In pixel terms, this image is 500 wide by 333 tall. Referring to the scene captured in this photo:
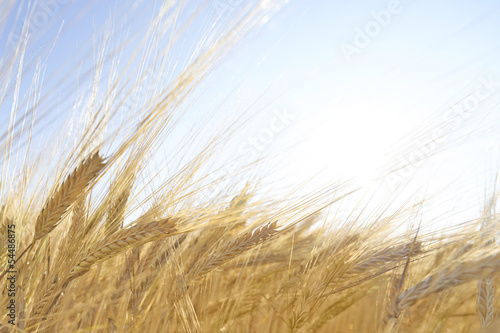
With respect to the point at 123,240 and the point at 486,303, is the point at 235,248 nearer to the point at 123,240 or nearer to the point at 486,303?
the point at 123,240

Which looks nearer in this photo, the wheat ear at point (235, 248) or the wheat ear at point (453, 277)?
the wheat ear at point (453, 277)

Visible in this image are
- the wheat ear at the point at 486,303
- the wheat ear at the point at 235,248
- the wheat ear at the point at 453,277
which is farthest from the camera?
the wheat ear at the point at 235,248

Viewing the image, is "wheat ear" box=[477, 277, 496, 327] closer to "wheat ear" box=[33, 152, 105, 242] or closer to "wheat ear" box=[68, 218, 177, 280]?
Result: "wheat ear" box=[68, 218, 177, 280]

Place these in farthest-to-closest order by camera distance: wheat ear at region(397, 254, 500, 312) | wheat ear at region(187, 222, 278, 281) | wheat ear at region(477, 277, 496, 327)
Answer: wheat ear at region(187, 222, 278, 281)
wheat ear at region(477, 277, 496, 327)
wheat ear at region(397, 254, 500, 312)

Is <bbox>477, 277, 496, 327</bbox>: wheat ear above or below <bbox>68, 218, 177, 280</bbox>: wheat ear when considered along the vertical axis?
below

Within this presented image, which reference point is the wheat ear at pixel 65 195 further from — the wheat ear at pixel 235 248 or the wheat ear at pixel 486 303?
the wheat ear at pixel 486 303

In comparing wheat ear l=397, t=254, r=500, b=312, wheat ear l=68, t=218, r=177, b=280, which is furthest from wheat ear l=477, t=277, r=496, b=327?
wheat ear l=68, t=218, r=177, b=280

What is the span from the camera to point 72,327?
4.65 feet

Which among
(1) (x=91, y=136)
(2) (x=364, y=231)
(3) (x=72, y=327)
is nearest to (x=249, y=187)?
(2) (x=364, y=231)

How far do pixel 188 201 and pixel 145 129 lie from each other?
0.41 meters

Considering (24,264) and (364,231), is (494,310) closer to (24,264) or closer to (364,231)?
(364,231)

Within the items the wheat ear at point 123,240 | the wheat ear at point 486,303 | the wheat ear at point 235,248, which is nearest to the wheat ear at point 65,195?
the wheat ear at point 123,240

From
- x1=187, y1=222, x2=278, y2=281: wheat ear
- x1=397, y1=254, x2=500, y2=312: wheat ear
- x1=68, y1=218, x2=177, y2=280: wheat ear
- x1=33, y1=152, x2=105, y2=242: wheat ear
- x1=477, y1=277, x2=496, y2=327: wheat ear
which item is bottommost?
x1=477, y1=277, x2=496, y2=327: wheat ear

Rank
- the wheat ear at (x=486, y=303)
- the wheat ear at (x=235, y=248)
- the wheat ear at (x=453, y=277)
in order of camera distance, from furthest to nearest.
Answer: the wheat ear at (x=235, y=248), the wheat ear at (x=486, y=303), the wheat ear at (x=453, y=277)
